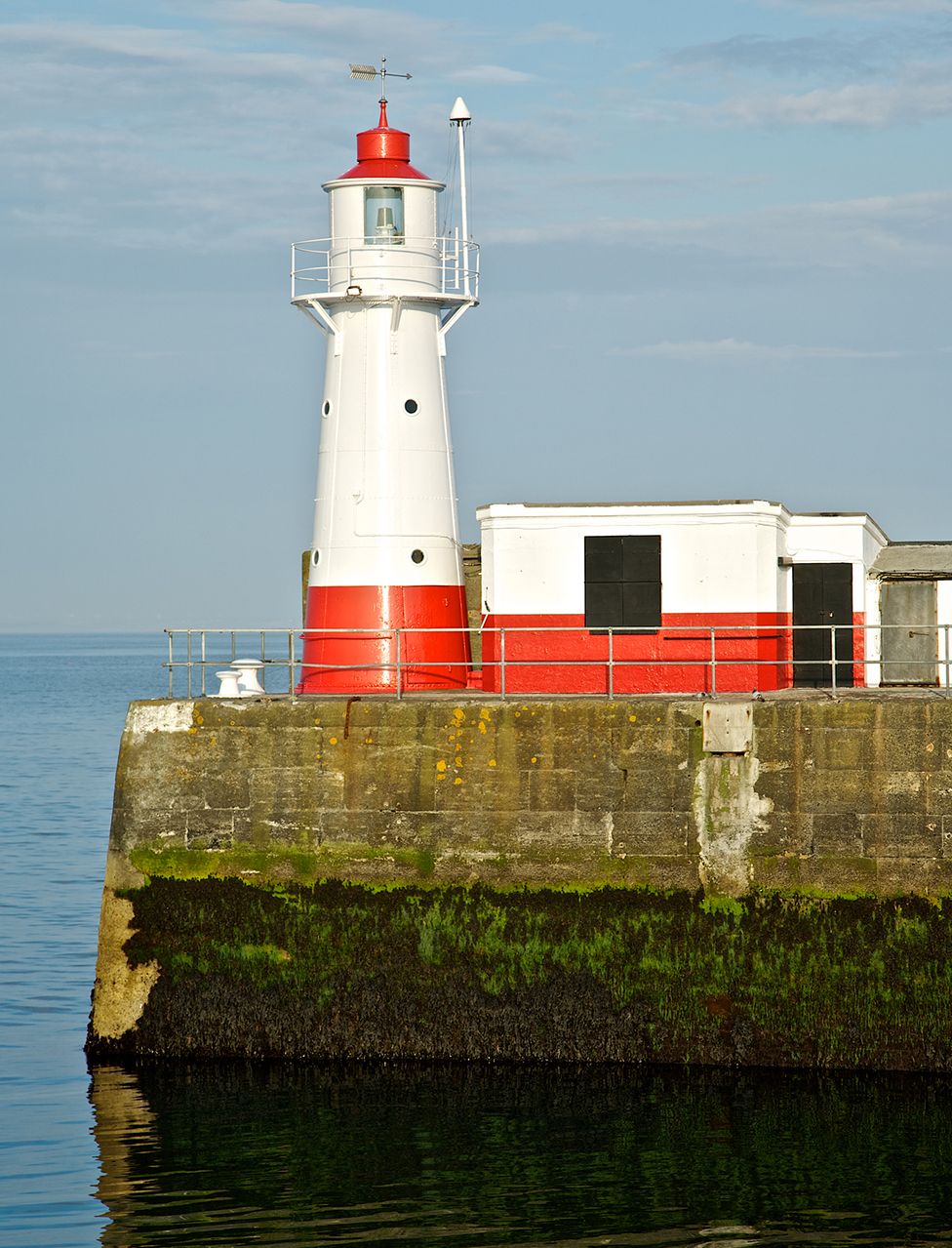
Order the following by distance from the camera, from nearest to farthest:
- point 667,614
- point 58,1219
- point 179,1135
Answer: point 58,1219 < point 179,1135 < point 667,614

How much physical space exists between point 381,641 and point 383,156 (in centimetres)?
723

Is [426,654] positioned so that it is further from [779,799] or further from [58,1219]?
[58,1219]

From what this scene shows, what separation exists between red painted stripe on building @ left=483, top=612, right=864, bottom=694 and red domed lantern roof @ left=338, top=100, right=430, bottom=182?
6839 mm

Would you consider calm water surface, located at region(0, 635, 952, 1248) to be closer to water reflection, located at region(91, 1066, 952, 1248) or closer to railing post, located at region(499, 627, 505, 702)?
water reflection, located at region(91, 1066, 952, 1248)

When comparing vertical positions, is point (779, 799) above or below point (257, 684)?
below

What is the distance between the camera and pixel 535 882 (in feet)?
69.4

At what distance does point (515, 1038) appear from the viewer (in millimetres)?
20875

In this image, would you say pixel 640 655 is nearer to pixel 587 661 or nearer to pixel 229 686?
pixel 587 661

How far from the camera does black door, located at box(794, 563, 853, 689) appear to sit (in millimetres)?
25625

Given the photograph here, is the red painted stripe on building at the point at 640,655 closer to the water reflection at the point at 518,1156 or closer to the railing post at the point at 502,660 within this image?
the railing post at the point at 502,660

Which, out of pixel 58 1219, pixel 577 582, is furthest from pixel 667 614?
pixel 58 1219

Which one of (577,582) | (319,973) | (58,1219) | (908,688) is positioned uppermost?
(577,582)

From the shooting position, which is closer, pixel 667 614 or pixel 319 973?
pixel 319 973

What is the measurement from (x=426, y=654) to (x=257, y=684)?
262cm
